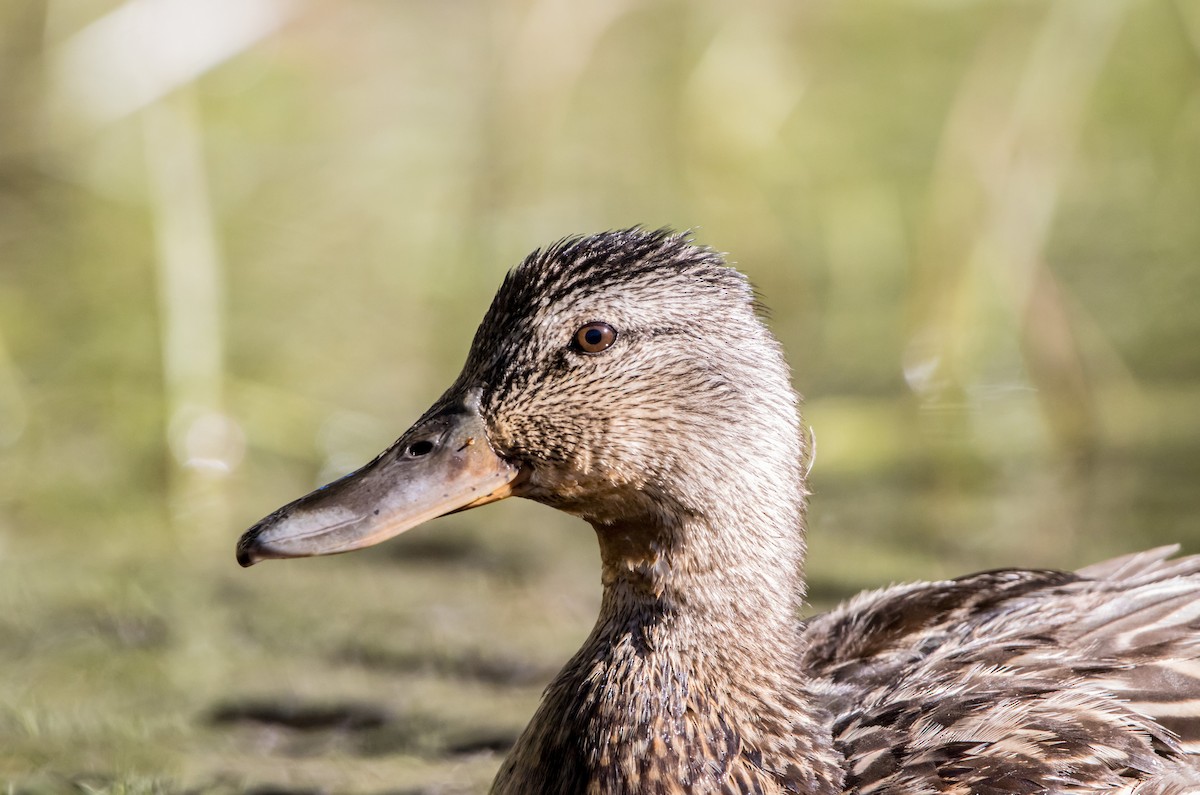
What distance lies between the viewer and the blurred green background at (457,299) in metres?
5.92

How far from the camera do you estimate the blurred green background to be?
19.4 ft

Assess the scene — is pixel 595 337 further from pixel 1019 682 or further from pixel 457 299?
pixel 457 299

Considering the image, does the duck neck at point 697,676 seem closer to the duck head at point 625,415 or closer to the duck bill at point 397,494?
the duck head at point 625,415

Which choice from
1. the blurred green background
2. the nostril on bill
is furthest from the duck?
the blurred green background

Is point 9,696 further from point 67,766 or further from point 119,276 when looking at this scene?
point 119,276

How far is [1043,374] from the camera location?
7.43 m

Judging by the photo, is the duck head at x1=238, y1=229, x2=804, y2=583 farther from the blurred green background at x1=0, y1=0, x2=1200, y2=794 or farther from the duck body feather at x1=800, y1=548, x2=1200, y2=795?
the blurred green background at x1=0, y1=0, x2=1200, y2=794

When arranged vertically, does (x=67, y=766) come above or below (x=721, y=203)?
below

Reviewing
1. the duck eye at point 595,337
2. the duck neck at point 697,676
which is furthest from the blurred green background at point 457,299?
the duck eye at point 595,337

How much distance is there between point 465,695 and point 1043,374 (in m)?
3.12

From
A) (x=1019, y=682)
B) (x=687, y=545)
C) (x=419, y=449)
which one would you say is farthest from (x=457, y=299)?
(x=1019, y=682)

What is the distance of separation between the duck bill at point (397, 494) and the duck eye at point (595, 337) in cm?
30

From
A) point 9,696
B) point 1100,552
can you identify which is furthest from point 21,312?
point 1100,552

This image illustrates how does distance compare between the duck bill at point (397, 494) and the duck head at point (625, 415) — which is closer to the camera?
the duck bill at point (397, 494)
